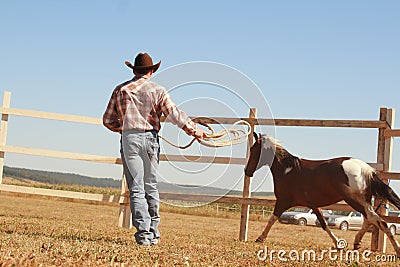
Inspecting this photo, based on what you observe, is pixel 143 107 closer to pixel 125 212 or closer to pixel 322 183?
pixel 322 183

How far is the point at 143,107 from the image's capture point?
19.7ft

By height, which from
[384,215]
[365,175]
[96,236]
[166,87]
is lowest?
[96,236]

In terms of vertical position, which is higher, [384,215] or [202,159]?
[202,159]

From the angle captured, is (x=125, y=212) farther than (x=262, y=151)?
Yes

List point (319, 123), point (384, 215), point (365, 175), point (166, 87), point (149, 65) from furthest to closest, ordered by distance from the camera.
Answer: point (319, 123), point (384, 215), point (365, 175), point (166, 87), point (149, 65)

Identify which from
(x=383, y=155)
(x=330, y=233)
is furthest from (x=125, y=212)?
(x=383, y=155)

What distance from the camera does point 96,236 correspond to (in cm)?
676

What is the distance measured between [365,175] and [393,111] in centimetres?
153

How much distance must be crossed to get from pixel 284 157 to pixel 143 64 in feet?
9.35

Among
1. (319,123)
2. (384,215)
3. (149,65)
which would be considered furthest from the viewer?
(319,123)

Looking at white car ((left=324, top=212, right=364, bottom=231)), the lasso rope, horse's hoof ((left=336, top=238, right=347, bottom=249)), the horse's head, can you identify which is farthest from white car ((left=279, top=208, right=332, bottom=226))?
the lasso rope

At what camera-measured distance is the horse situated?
728cm

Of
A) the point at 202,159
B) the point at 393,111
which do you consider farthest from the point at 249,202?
the point at 393,111

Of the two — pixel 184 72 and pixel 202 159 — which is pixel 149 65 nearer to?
pixel 184 72
